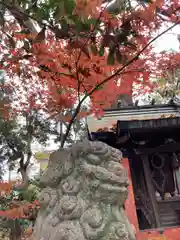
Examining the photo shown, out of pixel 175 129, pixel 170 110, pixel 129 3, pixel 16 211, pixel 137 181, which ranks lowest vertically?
pixel 16 211

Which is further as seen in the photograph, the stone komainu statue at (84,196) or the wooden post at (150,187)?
the wooden post at (150,187)

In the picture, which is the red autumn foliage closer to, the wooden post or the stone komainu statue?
the stone komainu statue

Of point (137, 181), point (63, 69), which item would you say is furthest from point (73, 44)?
point (137, 181)

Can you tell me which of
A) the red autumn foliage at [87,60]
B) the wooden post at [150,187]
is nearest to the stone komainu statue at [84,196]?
the red autumn foliage at [87,60]

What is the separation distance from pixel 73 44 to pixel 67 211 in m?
1.35

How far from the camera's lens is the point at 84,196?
2293 mm

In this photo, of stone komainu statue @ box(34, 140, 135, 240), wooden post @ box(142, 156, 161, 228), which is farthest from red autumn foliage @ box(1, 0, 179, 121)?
wooden post @ box(142, 156, 161, 228)

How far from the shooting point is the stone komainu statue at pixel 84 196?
213cm

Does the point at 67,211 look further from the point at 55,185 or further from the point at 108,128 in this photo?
the point at 108,128

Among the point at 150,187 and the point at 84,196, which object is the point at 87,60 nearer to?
the point at 84,196

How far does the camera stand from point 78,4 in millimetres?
1887

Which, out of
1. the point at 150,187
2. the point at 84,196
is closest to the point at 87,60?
the point at 84,196

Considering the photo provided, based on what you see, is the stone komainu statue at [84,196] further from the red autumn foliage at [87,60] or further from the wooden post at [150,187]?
the wooden post at [150,187]

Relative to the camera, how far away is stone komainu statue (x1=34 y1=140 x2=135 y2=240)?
6.98 ft
